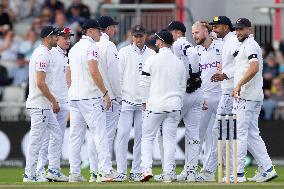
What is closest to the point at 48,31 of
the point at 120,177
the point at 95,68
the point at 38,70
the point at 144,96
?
the point at 38,70

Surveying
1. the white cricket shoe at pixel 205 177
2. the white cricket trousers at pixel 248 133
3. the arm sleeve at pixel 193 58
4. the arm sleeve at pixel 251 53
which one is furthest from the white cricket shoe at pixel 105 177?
the arm sleeve at pixel 251 53

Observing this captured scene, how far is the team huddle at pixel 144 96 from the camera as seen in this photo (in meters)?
19.9

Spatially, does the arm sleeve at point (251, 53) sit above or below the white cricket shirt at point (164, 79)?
above

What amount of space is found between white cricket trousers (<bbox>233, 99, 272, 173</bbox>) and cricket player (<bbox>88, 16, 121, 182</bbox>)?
2060mm

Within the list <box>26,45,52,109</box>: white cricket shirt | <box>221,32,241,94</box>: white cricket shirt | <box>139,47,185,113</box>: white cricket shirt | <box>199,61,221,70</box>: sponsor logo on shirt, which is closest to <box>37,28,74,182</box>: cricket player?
<box>26,45,52,109</box>: white cricket shirt

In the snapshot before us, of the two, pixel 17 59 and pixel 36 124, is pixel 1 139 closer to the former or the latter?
pixel 17 59

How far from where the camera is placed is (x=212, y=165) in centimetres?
2102

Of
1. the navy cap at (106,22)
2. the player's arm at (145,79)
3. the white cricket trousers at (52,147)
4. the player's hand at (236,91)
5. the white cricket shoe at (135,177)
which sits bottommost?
the white cricket shoe at (135,177)

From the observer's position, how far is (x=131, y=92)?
21.1 meters

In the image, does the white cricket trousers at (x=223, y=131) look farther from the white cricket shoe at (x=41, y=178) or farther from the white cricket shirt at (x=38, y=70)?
the white cricket shirt at (x=38, y=70)

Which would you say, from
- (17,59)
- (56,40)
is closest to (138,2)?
(17,59)

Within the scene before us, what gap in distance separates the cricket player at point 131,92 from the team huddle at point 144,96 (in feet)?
0.05

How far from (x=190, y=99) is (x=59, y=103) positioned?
2.28 m

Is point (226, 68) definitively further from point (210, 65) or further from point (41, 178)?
point (41, 178)
